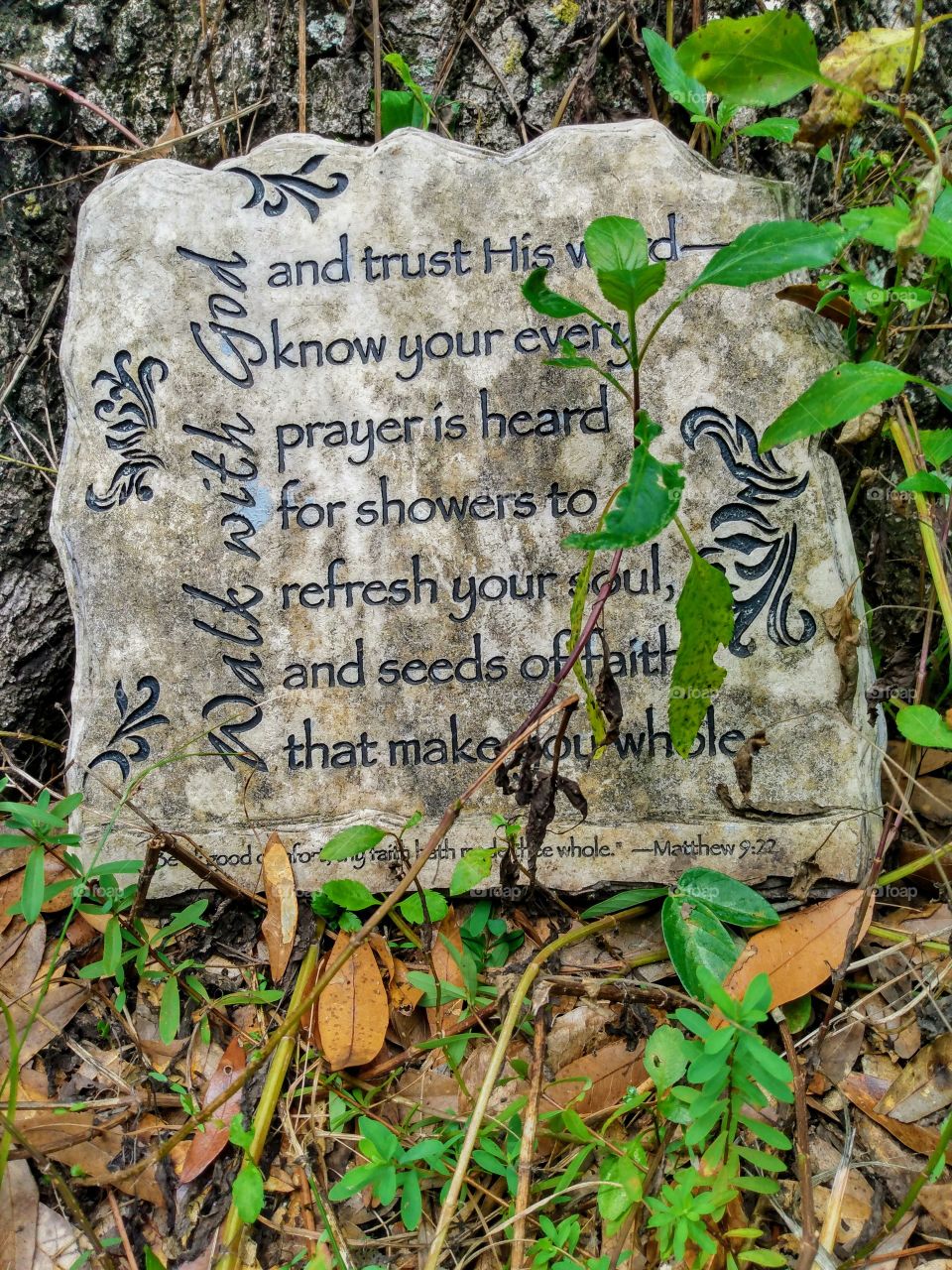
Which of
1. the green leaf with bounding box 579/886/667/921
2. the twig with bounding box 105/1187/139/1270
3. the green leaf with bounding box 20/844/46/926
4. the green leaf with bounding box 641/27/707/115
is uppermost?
the green leaf with bounding box 641/27/707/115

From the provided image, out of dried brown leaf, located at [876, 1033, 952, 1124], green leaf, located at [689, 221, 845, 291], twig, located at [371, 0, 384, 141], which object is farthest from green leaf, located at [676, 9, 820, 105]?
dried brown leaf, located at [876, 1033, 952, 1124]

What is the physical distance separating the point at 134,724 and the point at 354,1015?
2.44ft

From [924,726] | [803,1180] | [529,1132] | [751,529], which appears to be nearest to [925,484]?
[751,529]

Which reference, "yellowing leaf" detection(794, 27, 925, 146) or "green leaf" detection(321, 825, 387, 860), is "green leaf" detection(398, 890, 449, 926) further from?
"yellowing leaf" detection(794, 27, 925, 146)

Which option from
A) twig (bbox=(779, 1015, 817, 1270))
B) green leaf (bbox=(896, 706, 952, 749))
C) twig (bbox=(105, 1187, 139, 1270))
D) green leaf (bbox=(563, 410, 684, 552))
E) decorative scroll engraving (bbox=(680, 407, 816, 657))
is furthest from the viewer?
decorative scroll engraving (bbox=(680, 407, 816, 657))

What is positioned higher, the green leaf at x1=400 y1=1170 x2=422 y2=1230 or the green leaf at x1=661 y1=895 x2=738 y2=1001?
the green leaf at x1=661 y1=895 x2=738 y2=1001

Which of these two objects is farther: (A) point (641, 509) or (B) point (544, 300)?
(B) point (544, 300)

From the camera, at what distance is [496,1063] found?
1585mm

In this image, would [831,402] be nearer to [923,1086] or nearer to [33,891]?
[923,1086]

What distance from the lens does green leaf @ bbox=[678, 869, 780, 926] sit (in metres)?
1.80

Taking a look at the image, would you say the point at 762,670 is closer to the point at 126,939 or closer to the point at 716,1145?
the point at 716,1145

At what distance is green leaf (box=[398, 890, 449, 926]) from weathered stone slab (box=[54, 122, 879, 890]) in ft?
0.19

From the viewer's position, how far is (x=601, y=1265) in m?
1.45

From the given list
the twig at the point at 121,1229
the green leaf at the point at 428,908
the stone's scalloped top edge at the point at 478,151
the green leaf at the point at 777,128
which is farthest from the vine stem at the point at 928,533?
the twig at the point at 121,1229
